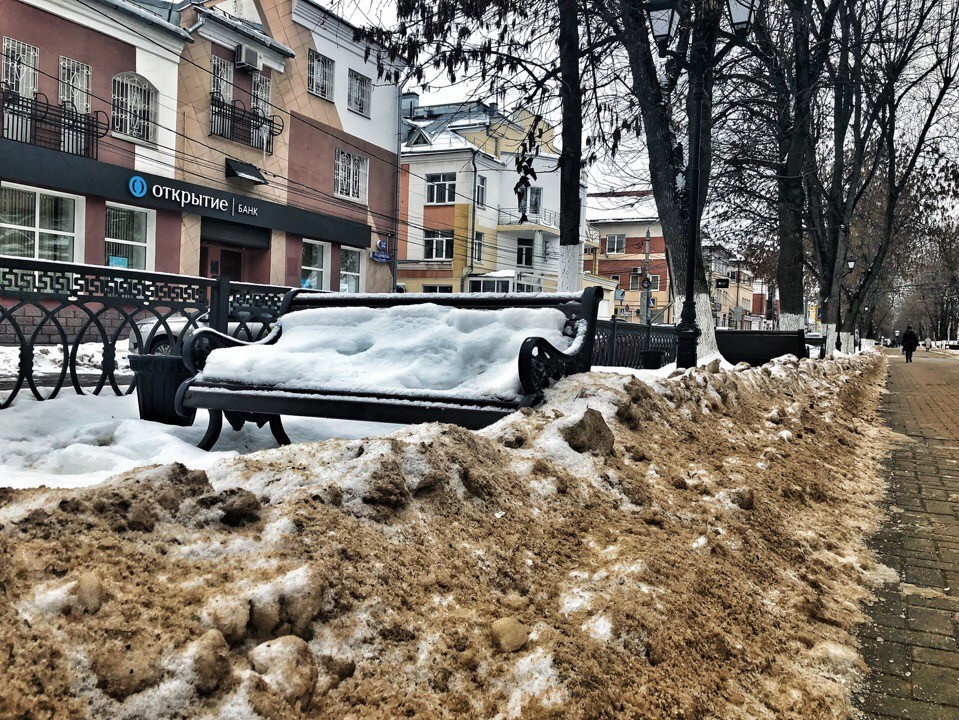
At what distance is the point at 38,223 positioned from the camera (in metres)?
16.0

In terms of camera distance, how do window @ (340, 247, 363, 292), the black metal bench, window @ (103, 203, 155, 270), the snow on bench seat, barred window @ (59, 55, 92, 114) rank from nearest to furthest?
the snow on bench seat
the black metal bench
barred window @ (59, 55, 92, 114)
window @ (103, 203, 155, 270)
window @ (340, 247, 363, 292)

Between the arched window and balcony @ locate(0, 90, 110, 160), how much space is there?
486mm

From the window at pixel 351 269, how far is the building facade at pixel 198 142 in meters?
0.05

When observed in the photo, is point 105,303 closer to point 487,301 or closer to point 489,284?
point 487,301

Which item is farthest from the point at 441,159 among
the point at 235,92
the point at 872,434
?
the point at 872,434

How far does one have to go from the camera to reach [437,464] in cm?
246

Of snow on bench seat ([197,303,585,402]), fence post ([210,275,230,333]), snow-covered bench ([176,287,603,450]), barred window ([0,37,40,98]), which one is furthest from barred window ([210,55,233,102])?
snow on bench seat ([197,303,585,402])

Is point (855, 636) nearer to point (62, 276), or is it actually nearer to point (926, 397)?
point (62, 276)

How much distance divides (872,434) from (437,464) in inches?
267

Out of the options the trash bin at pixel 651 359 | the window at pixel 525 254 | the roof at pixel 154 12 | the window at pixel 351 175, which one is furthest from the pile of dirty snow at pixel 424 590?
the window at pixel 525 254

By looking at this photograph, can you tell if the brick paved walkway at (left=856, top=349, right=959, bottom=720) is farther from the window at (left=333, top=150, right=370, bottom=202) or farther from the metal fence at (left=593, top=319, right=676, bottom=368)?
the window at (left=333, top=150, right=370, bottom=202)

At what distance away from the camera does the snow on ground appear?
3.77 m

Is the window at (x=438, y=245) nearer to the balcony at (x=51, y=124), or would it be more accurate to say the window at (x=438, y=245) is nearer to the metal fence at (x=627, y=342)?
the metal fence at (x=627, y=342)

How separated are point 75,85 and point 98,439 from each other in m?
14.9
